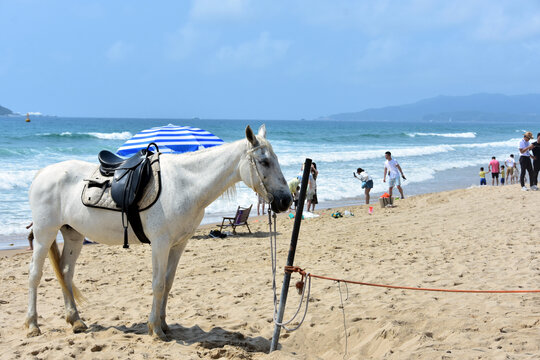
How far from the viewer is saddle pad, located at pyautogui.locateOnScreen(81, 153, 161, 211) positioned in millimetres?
4234

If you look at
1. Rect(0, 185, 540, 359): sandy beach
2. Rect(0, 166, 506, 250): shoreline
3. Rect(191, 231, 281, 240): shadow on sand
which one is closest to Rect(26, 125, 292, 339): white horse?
Rect(0, 185, 540, 359): sandy beach

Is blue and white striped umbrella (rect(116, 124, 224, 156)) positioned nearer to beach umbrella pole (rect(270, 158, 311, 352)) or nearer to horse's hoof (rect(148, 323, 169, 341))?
horse's hoof (rect(148, 323, 169, 341))

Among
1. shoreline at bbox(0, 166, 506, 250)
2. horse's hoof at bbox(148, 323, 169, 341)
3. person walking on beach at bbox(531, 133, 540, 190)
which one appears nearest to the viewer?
horse's hoof at bbox(148, 323, 169, 341)

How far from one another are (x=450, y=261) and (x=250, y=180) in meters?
4.29

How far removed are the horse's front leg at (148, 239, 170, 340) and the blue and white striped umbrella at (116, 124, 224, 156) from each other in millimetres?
5519

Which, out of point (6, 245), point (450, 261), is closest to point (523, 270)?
point (450, 261)

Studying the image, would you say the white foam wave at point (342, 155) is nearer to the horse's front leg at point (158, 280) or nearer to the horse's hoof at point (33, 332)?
the horse's hoof at point (33, 332)

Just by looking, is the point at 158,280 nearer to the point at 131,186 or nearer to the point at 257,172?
the point at 131,186

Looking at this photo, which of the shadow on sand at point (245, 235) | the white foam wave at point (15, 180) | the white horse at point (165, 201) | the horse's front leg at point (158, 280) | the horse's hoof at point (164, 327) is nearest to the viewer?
the white horse at point (165, 201)

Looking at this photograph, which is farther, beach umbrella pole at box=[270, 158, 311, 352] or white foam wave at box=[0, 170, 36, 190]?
white foam wave at box=[0, 170, 36, 190]

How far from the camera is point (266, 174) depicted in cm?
394

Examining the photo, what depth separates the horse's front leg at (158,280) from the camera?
4.16 m

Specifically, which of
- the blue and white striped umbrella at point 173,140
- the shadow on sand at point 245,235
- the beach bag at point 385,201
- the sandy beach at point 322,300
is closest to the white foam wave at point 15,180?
the sandy beach at point 322,300

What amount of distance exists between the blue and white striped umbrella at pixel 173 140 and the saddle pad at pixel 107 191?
5.14 metres
